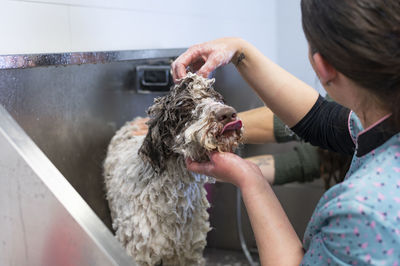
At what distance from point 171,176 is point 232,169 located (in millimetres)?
333

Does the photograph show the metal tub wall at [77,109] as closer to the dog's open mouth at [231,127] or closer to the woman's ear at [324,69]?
the dog's open mouth at [231,127]

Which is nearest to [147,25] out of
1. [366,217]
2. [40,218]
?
[40,218]

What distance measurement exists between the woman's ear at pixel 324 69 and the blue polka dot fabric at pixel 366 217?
0.13 metres

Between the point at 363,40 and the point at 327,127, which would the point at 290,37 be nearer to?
the point at 327,127

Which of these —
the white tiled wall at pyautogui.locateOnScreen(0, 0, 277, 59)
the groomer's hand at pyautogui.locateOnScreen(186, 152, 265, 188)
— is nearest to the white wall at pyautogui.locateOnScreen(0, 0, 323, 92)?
the white tiled wall at pyautogui.locateOnScreen(0, 0, 277, 59)

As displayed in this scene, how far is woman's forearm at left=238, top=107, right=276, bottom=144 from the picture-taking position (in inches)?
60.4

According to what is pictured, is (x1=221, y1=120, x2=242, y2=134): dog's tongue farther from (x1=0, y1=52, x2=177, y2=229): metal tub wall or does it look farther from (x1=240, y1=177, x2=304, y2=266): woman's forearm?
(x1=0, y1=52, x2=177, y2=229): metal tub wall

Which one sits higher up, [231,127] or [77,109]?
[231,127]

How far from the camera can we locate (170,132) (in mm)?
1037

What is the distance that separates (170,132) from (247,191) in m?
0.33

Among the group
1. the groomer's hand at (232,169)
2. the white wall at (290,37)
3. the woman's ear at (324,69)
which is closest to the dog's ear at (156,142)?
the groomer's hand at (232,169)

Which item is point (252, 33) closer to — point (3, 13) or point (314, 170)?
point (314, 170)

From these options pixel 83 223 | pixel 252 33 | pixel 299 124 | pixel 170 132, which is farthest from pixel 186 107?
pixel 252 33

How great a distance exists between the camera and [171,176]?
3.67 feet
